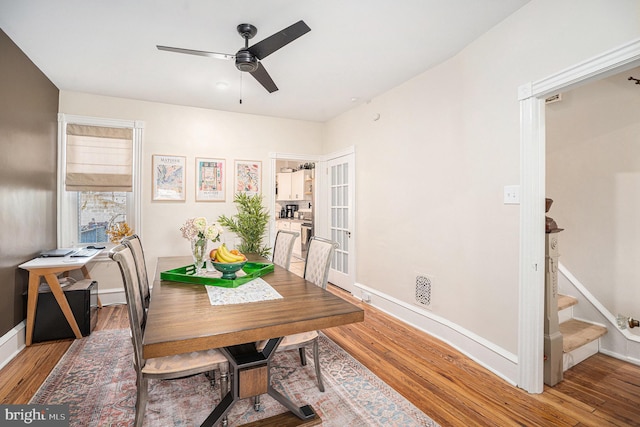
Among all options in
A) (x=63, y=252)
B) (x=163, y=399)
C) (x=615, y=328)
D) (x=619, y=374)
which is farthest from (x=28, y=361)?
(x=615, y=328)

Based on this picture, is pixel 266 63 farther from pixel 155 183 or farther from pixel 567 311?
pixel 567 311

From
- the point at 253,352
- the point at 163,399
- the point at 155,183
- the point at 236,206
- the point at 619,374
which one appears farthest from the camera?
the point at 236,206

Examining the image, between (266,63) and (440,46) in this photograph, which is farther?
(266,63)

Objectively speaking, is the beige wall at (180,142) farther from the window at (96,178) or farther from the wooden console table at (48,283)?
the wooden console table at (48,283)

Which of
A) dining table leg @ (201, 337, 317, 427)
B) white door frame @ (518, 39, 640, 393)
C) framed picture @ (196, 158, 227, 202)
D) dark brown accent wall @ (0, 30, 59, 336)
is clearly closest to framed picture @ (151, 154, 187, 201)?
framed picture @ (196, 158, 227, 202)

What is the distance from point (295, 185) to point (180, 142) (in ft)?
11.8

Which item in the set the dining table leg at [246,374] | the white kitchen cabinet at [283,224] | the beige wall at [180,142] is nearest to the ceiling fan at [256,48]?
the dining table leg at [246,374]

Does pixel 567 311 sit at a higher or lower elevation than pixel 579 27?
lower

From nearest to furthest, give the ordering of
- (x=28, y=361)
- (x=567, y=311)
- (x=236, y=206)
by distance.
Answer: (x=28, y=361) < (x=567, y=311) < (x=236, y=206)

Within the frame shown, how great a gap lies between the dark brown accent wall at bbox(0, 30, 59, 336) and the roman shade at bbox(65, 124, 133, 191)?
0.28 m

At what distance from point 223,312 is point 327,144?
390cm

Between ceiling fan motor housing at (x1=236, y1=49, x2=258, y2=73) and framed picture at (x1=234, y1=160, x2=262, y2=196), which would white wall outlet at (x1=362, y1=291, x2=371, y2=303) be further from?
ceiling fan motor housing at (x1=236, y1=49, x2=258, y2=73)

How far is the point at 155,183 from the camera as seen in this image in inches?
163

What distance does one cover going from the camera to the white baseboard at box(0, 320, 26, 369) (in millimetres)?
2451
